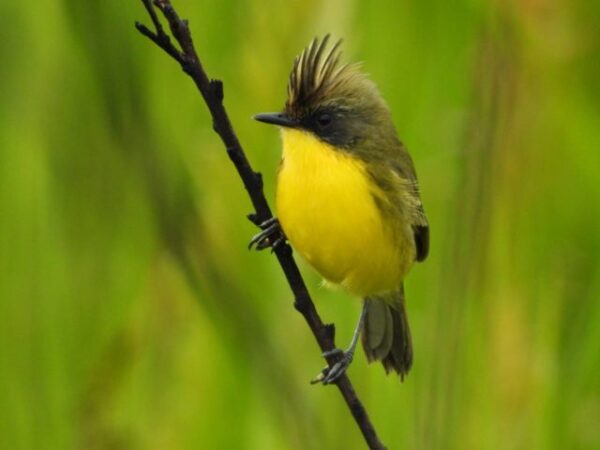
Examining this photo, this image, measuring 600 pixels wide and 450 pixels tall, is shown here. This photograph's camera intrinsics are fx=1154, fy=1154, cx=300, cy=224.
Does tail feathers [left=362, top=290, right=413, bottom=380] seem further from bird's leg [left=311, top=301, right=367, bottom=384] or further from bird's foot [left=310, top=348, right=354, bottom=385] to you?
bird's foot [left=310, top=348, right=354, bottom=385]

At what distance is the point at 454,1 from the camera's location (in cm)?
150

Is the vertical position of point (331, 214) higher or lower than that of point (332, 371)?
higher

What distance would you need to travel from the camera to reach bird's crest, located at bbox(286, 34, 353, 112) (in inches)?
67.1

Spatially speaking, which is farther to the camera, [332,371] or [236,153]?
[332,371]

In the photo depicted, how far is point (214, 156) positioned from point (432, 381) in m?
0.59

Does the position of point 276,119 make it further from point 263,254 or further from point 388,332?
point 388,332

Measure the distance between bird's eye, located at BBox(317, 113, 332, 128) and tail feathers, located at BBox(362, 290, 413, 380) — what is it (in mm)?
391

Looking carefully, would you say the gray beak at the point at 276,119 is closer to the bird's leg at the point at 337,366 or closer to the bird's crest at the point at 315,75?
the bird's crest at the point at 315,75

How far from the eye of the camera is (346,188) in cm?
183

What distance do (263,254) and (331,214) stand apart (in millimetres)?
132

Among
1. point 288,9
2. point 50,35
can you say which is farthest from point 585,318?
point 50,35

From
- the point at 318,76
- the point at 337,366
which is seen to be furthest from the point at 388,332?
the point at 337,366

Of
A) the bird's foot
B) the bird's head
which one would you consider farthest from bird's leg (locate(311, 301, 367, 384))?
the bird's head

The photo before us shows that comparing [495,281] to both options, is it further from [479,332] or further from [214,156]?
[214,156]
